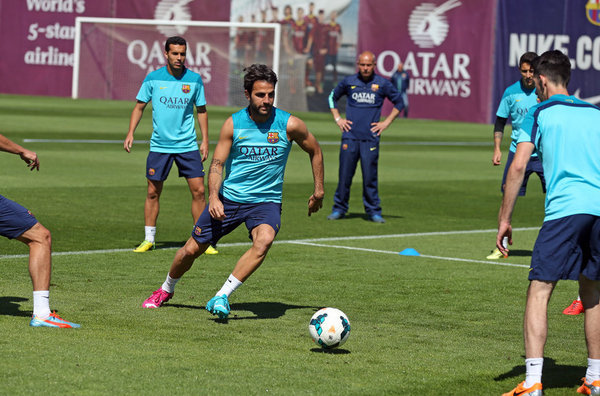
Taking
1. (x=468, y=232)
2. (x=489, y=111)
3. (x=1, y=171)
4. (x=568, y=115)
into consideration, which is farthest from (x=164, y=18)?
(x=568, y=115)

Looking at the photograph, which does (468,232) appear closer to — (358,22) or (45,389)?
(45,389)

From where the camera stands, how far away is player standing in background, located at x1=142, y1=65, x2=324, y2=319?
28.5 ft

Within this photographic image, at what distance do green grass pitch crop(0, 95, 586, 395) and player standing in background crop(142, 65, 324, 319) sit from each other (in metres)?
0.56

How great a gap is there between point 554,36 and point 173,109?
1267 inches

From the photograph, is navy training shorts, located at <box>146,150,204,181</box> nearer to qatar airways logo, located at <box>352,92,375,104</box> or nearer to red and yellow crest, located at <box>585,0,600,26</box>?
qatar airways logo, located at <box>352,92,375,104</box>

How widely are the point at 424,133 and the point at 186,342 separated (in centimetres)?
3064

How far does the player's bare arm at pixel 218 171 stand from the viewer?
8.59 metres

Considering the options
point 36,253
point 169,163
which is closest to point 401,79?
point 169,163

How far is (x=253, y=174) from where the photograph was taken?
8.96 meters

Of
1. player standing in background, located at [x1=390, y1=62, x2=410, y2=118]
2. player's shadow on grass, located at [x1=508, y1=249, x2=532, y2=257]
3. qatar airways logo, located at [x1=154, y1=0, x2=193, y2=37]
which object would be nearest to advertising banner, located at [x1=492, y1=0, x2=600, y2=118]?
player standing in background, located at [x1=390, y1=62, x2=410, y2=118]

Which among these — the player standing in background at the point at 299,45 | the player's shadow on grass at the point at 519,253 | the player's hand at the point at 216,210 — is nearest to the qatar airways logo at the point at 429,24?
the player standing in background at the point at 299,45

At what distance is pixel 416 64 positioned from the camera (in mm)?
46062

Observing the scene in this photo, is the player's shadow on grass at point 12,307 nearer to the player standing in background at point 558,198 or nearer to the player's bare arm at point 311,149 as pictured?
the player's bare arm at point 311,149

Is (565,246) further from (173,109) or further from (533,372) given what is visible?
(173,109)
